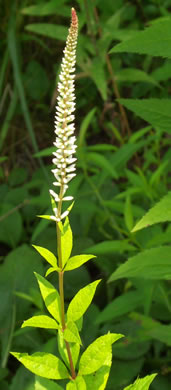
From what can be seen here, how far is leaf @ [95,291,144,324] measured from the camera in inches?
91.9

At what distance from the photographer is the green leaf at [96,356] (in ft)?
4.25

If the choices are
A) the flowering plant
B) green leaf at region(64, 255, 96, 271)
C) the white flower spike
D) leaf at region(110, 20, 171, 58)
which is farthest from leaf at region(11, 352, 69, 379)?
leaf at region(110, 20, 171, 58)

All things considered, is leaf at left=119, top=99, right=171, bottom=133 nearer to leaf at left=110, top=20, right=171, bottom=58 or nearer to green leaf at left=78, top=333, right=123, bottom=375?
leaf at left=110, top=20, right=171, bottom=58

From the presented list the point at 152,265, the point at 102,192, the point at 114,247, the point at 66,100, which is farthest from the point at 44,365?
the point at 102,192

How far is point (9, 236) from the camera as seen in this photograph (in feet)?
10.8

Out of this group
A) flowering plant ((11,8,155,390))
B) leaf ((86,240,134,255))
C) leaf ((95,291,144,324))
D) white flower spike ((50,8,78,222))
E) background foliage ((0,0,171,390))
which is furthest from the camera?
leaf ((95,291,144,324))

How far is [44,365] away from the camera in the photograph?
1.30m

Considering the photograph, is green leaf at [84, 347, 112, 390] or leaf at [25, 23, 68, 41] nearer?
green leaf at [84, 347, 112, 390]

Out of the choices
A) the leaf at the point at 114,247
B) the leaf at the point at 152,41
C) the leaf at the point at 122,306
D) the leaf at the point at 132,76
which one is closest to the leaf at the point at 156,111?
the leaf at the point at 152,41

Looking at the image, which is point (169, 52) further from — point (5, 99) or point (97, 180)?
point (5, 99)

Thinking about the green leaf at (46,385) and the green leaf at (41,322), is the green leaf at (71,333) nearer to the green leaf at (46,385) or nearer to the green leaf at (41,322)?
the green leaf at (41,322)

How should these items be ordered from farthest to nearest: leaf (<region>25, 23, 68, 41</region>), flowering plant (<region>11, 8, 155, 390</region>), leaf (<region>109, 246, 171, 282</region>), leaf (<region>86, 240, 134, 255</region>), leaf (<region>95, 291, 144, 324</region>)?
leaf (<region>25, 23, 68, 41</region>), leaf (<region>95, 291, 144, 324</region>), leaf (<region>86, 240, 134, 255</region>), leaf (<region>109, 246, 171, 282</region>), flowering plant (<region>11, 8, 155, 390</region>)

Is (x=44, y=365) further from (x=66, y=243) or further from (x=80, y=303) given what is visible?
(x=66, y=243)

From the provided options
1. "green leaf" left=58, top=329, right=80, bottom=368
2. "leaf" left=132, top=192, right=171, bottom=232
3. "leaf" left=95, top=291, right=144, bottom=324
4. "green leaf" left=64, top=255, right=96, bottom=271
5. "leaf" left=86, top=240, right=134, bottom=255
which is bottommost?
"leaf" left=95, top=291, right=144, bottom=324
